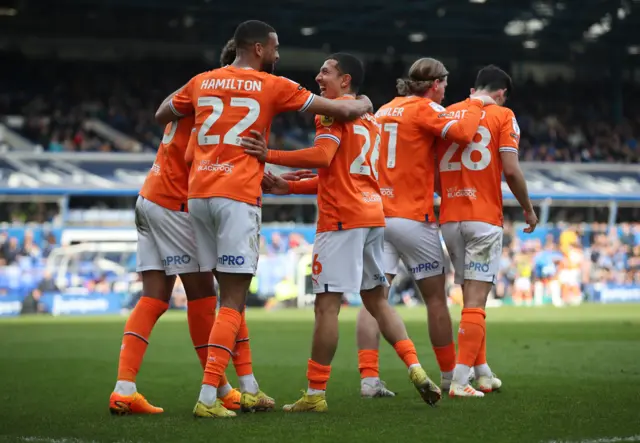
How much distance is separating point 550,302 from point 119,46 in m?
19.5

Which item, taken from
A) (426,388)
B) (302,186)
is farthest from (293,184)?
(426,388)

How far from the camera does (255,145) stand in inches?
252

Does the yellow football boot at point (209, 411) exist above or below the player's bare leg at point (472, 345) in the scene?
below

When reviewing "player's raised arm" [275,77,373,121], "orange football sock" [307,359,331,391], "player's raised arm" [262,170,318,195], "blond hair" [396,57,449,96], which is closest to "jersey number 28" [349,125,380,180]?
"player's raised arm" [275,77,373,121]

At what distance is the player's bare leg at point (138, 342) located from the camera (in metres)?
6.60

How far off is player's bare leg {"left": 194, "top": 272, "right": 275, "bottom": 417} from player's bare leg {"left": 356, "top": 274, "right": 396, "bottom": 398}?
1467 millimetres

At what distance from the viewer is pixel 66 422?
6266mm

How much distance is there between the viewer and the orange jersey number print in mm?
6797

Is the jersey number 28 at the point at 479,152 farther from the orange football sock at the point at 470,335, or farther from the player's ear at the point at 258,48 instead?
the player's ear at the point at 258,48

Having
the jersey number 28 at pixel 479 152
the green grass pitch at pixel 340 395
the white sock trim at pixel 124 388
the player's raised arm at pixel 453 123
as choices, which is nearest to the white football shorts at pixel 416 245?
the jersey number 28 at pixel 479 152

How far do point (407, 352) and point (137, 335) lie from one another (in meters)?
1.73

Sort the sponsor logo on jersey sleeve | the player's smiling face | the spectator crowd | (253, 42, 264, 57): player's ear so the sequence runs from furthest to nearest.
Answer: the spectator crowd → the player's smiling face → the sponsor logo on jersey sleeve → (253, 42, 264, 57): player's ear

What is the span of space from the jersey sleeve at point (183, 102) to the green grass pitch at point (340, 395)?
1883 millimetres

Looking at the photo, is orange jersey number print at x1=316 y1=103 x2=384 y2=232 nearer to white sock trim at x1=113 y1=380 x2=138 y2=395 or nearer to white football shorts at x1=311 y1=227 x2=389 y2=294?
white football shorts at x1=311 y1=227 x2=389 y2=294
